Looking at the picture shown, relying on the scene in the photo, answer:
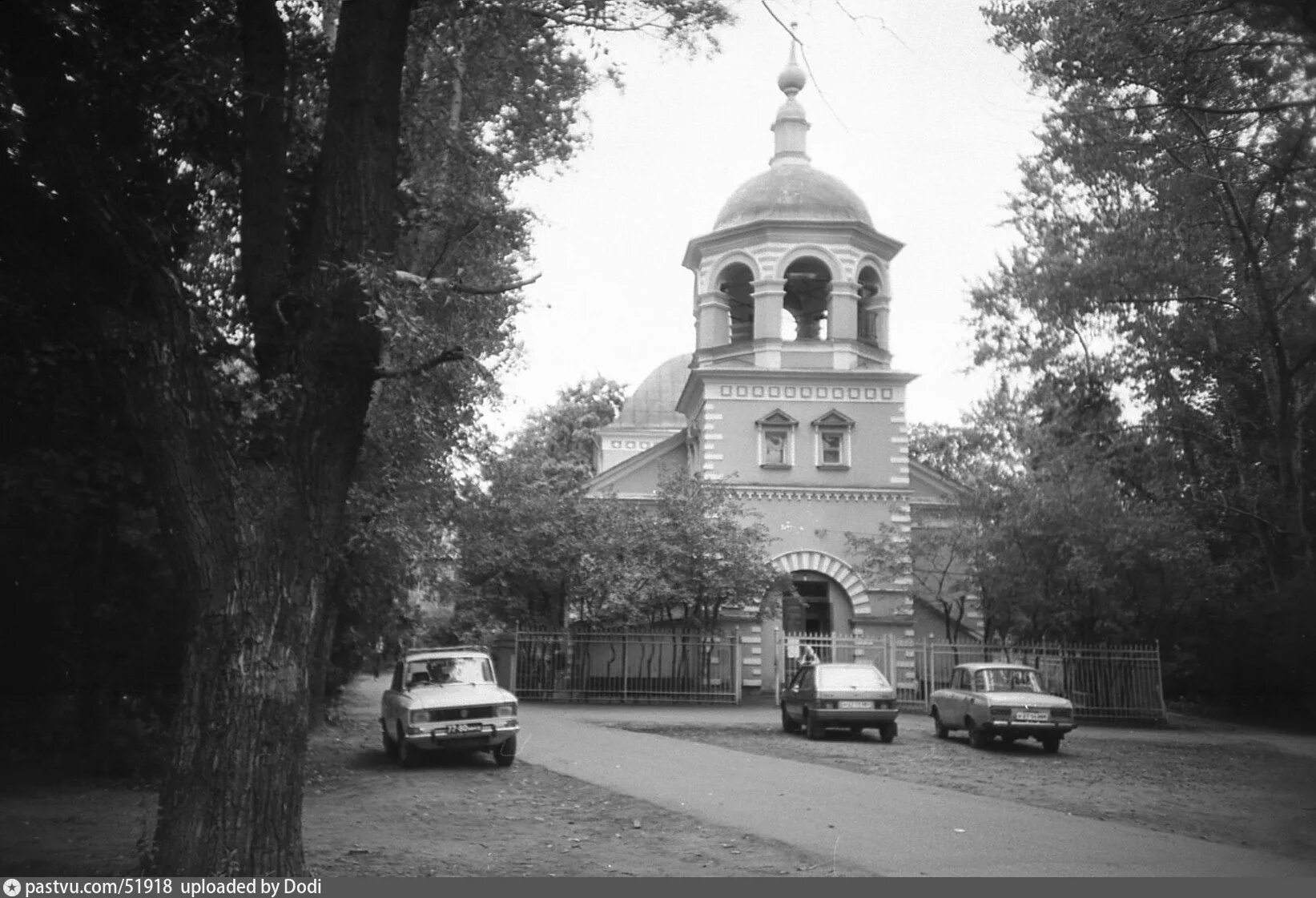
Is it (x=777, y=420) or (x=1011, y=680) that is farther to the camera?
(x=777, y=420)

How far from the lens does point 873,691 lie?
22.6 metres

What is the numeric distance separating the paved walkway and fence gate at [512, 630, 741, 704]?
13716 mm

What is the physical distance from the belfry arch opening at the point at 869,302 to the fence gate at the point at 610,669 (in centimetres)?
1106

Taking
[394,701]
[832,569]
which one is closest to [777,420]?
[832,569]

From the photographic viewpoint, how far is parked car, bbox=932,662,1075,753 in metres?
20.8

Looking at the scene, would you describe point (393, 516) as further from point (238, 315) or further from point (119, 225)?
point (119, 225)

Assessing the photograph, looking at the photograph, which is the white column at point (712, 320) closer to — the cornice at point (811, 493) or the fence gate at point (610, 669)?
the cornice at point (811, 493)

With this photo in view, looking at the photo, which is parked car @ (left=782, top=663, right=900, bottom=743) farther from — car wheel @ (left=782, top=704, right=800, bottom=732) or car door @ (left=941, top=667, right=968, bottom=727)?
car door @ (left=941, top=667, right=968, bottom=727)

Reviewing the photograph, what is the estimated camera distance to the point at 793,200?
37406 millimetres

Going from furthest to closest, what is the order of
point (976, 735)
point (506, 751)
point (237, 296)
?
point (976, 735) → point (506, 751) → point (237, 296)

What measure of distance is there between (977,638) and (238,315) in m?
30.3

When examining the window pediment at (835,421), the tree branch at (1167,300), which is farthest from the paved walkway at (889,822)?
the window pediment at (835,421)

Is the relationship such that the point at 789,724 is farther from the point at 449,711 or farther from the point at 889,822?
the point at 889,822

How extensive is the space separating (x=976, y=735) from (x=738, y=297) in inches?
804
